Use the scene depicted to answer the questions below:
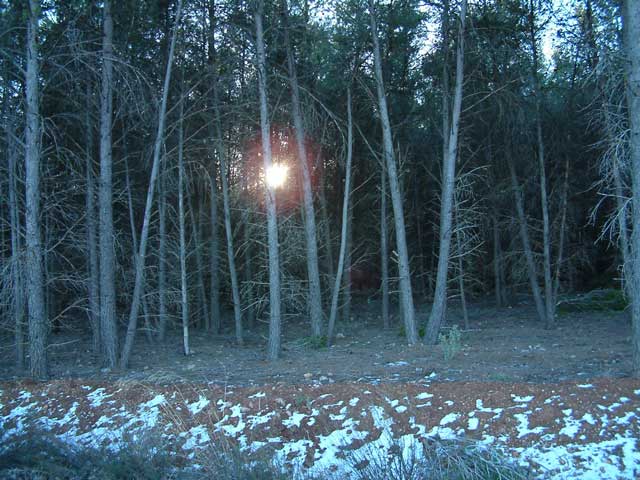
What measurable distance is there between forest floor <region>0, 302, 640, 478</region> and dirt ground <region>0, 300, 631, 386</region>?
0.06 meters

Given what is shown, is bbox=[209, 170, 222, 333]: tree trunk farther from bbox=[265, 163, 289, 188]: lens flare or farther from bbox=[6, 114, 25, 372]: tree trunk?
bbox=[6, 114, 25, 372]: tree trunk

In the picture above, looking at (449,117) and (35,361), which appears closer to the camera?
(35,361)

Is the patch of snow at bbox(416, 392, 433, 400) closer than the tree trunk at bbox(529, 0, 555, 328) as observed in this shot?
Yes

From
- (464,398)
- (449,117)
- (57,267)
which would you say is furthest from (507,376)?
(57,267)

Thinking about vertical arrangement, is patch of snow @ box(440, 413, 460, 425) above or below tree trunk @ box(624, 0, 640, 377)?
below

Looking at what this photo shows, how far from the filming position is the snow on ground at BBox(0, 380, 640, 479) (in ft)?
19.5

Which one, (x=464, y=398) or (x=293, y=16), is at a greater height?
(x=293, y=16)

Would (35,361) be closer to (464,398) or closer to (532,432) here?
(464,398)

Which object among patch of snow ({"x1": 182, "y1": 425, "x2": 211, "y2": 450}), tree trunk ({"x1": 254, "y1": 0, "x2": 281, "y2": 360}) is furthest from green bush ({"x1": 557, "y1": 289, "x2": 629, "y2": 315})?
patch of snow ({"x1": 182, "y1": 425, "x2": 211, "y2": 450})

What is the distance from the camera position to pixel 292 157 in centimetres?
1652

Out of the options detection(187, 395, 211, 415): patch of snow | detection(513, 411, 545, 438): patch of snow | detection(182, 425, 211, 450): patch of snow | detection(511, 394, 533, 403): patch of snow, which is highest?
detection(511, 394, 533, 403): patch of snow

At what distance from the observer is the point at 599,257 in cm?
2336

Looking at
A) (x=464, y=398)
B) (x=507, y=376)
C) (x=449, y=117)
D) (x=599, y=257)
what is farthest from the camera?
(x=599, y=257)

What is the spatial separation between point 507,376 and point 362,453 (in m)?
3.49
